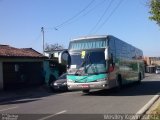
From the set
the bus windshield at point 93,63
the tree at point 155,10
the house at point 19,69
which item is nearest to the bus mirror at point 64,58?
the bus windshield at point 93,63

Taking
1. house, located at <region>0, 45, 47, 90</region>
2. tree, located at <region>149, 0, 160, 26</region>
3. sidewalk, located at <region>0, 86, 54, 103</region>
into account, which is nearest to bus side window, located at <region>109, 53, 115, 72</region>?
sidewalk, located at <region>0, 86, 54, 103</region>

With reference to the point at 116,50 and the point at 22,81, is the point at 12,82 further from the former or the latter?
the point at 116,50

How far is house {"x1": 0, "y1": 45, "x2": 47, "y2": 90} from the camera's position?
3153cm

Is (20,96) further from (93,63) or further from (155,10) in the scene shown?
(155,10)

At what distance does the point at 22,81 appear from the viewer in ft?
113

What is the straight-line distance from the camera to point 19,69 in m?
34.2

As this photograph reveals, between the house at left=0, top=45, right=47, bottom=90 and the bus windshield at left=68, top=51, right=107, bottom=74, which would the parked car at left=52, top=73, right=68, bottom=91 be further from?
the bus windshield at left=68, top=51, right=107, bottom=74

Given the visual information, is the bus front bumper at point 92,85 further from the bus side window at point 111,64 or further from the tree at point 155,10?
the tree at point 155,10

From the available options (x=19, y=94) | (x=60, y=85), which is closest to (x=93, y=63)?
(x=60, y=85)

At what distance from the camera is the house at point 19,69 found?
31.5m

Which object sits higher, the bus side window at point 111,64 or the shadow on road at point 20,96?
the bus side window at point 111,64

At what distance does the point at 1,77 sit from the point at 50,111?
16.5m

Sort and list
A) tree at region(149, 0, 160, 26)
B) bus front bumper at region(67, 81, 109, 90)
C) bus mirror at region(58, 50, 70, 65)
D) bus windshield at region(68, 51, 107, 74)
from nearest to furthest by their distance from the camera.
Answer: tree at region(149, 0, 160, 26), bus front bumper at region(67, 81, 109, 90), bus windshield at region(68, 51, 107, 74), bus mirror at region(58, 50, 70, 65)

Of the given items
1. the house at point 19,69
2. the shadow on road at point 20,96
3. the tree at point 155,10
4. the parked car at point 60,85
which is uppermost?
the tree at point 155,10
